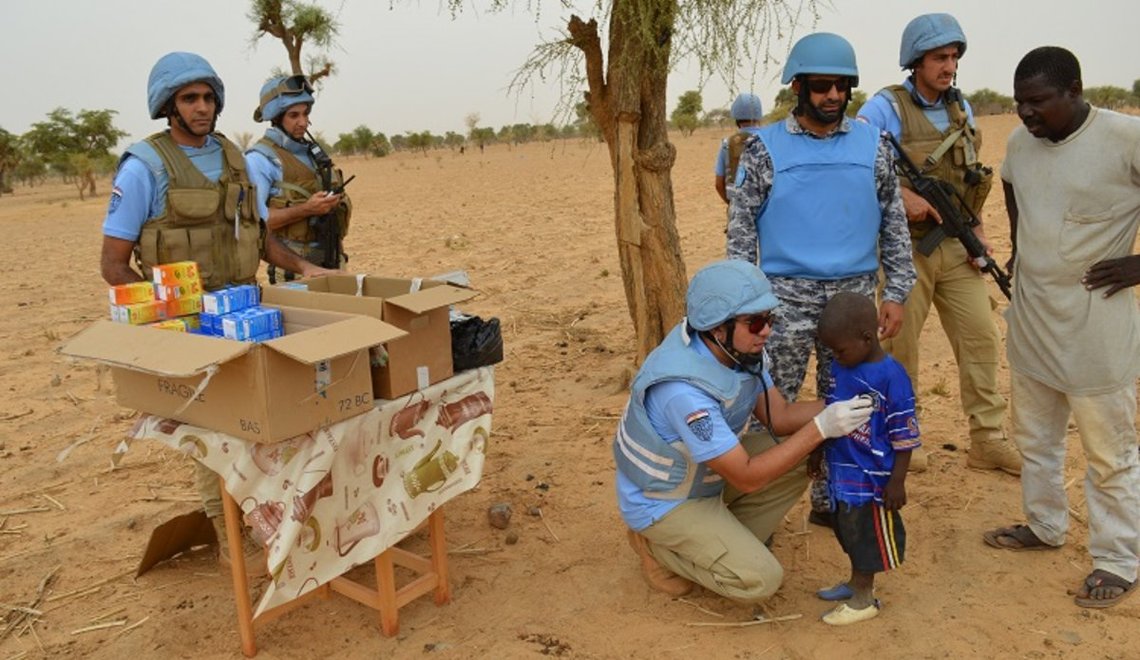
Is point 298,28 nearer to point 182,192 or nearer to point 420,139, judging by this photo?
point 182,192

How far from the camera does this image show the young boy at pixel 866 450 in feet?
9.63

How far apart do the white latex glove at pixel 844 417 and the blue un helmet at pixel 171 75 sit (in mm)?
2676

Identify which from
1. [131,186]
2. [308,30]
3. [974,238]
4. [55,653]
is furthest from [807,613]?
[308,30]

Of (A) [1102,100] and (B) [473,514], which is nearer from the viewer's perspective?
(B) [473,514]

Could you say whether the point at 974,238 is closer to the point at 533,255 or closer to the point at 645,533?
the point at 645,533

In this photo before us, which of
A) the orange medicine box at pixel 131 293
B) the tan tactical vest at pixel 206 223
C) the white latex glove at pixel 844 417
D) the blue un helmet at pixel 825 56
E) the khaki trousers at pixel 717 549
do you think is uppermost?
the blue un helmet at pixel 825 56

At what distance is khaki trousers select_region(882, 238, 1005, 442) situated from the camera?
14.1ft

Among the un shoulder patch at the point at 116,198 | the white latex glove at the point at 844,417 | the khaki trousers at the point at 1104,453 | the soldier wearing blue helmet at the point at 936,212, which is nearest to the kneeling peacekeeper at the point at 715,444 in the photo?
the white latex glove at the point at 844,417

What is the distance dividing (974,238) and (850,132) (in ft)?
3.81

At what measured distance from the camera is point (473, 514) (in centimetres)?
422

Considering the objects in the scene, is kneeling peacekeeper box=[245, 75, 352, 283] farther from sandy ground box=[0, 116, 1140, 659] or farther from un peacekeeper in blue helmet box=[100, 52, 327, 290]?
sandy ground box=[0, 116, 1140, 659]

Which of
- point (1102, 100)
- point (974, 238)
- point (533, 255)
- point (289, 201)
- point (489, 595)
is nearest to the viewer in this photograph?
point (489, 595)

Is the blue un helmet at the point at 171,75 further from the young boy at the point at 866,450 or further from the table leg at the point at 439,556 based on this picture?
the young boy at the point at 866,450

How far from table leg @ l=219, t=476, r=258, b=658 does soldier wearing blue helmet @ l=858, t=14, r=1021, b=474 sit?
3.15 metres
